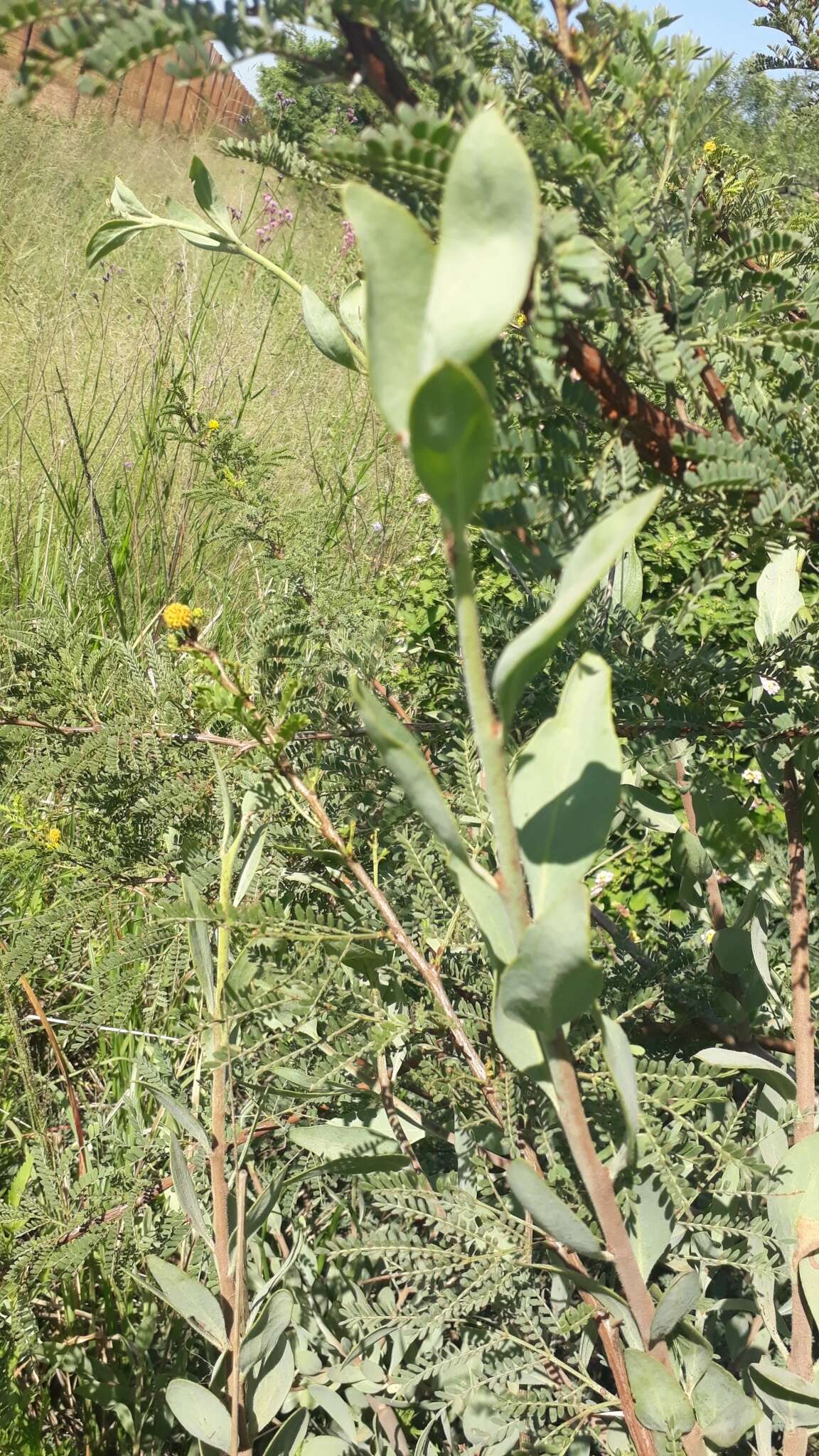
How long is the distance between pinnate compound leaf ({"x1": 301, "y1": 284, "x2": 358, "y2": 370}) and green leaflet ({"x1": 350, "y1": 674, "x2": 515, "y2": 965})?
33 cm

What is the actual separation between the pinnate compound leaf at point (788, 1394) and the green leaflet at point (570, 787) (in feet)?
1.07

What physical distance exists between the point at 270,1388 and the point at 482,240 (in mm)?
688

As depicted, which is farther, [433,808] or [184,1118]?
[184,1118]

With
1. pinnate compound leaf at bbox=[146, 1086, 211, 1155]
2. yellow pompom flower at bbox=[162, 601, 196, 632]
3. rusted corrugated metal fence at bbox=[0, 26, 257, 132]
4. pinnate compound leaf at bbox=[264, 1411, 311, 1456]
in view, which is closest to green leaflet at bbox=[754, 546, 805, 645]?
yellow pompom flower at bbox=[162, 601, 196, 632]

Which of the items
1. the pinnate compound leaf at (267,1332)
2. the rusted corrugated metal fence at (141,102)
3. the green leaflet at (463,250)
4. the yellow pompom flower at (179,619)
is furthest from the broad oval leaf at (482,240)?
the rusted corrugated metal fence at (141,102)

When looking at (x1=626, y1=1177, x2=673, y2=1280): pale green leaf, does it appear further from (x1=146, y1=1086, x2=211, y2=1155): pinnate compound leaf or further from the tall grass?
the tall grass

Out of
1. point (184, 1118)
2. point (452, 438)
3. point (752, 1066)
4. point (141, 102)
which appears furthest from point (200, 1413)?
point (141, 102)

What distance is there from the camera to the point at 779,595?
2.42ft

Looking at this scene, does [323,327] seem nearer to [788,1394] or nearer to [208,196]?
[208,196]

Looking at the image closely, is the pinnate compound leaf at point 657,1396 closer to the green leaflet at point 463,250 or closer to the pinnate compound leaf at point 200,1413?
the pinnate compound leaf at point 200,1413

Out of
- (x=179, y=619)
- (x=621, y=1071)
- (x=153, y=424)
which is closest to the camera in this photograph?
(x=621, y=1071)

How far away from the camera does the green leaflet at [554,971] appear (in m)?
0.34

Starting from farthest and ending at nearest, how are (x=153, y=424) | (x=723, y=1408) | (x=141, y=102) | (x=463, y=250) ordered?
1. (x=141, y=102)
2. (x=153, y=424)
3. (x=723, y=1408)
4. (x=463, y=250)

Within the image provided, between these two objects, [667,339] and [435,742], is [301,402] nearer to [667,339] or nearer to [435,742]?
[435,742]
